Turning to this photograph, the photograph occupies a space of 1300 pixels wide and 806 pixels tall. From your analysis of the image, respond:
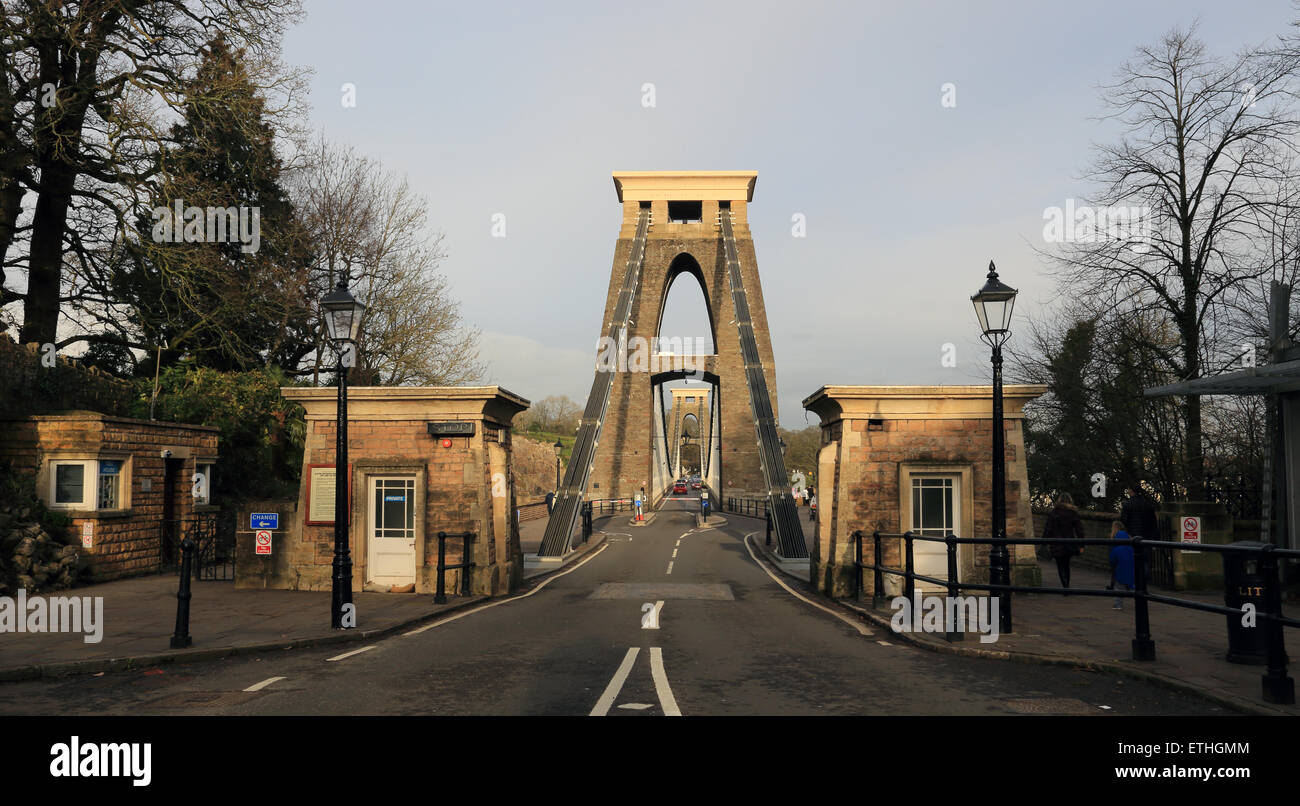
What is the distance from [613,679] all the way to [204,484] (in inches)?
646

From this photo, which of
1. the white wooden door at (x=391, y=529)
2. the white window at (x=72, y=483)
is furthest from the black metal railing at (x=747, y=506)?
the white window at (x=72, y=483)

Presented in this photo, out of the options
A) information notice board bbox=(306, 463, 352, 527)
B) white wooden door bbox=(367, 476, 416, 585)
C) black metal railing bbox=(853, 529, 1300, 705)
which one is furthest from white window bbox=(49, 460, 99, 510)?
black metal railing bbox=(853, 529, 1300, 705)

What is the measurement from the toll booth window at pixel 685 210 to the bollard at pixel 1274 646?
62.2 metres

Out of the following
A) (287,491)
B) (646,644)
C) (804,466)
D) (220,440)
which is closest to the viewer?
(646,644)

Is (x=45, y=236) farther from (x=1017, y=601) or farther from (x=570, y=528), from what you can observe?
(x=1017, y=601)

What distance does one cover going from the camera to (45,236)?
808 inches

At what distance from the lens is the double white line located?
20.2 feet

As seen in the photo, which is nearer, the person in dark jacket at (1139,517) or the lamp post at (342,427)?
the lamp post at (342,427)

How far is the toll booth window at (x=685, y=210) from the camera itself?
67688mm

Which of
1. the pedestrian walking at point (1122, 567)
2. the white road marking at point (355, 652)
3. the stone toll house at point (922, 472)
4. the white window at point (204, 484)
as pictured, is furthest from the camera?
the white window at point (204, 484)

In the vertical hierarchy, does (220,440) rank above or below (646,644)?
above

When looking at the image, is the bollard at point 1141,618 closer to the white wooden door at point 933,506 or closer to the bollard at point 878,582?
the bollard at point 878,582

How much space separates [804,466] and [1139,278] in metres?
61.9

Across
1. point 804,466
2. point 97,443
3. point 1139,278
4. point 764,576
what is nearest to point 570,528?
point 764,576
